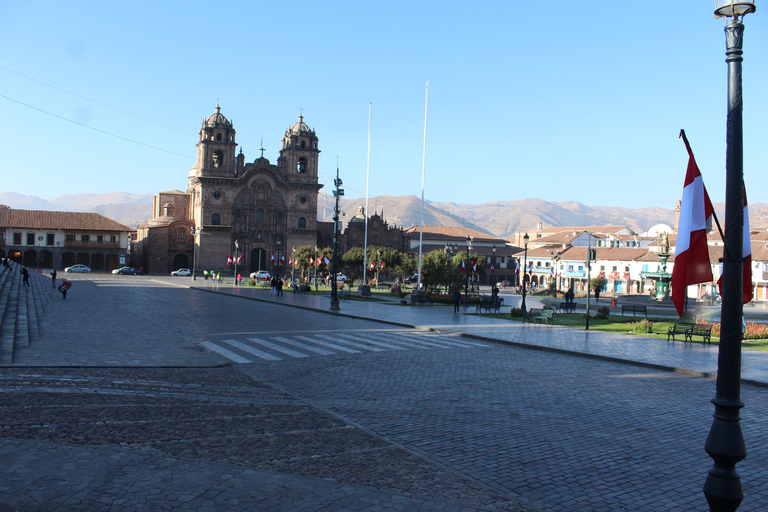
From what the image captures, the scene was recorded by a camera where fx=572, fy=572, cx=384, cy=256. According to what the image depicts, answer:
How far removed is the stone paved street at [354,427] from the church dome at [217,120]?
59.9m

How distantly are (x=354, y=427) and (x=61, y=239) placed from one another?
71.6 metres

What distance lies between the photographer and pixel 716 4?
4.53 m

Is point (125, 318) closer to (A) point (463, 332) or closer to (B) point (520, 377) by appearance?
(A) point (463, 332)

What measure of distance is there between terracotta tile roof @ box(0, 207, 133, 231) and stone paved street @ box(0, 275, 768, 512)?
6076 centimetres

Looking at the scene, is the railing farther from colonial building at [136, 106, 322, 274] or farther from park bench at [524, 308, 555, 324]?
park bench at [524, 308, 555, 324]

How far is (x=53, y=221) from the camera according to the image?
68.9m

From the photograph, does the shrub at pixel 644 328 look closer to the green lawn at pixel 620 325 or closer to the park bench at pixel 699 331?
the green lawn at pixel 620 325

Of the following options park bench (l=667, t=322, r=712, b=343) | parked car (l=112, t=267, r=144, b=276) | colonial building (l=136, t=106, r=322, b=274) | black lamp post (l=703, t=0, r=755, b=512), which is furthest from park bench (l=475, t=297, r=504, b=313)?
parked car (l=112, t=267, r=144, b=276)

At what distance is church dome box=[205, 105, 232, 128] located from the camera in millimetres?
71250

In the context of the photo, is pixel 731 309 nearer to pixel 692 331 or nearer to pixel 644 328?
pixel 692 331

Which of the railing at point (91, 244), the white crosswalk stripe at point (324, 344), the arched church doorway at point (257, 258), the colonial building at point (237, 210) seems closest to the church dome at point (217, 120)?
the colonial building at point (237, 210)

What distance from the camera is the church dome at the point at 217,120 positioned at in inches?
2805

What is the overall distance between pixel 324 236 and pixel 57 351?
225 feet

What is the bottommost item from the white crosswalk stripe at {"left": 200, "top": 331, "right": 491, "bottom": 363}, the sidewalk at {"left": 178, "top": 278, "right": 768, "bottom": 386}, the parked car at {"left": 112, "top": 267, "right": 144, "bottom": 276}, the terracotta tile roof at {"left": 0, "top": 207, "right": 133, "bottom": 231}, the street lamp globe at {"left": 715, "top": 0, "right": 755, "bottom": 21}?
the white crosswalk stripe at {"left": 200, "top": 331, "right": 491, "bottom": 363}
